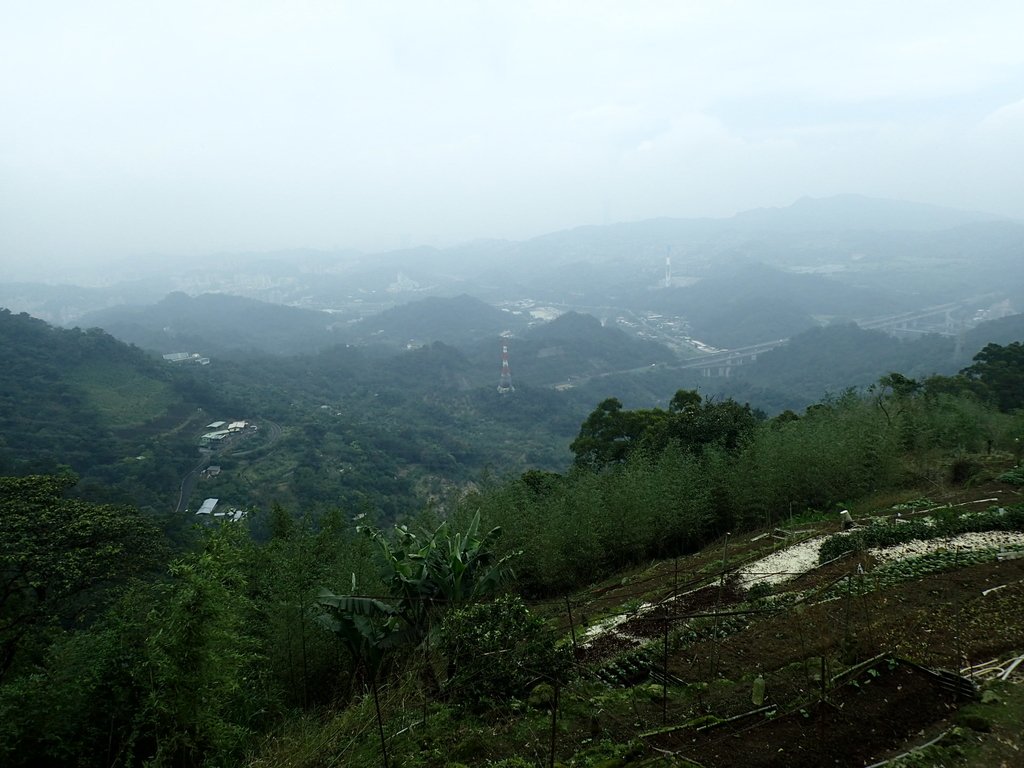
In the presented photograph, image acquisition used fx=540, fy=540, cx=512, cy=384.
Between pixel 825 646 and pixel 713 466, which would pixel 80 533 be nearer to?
pixel 825 646

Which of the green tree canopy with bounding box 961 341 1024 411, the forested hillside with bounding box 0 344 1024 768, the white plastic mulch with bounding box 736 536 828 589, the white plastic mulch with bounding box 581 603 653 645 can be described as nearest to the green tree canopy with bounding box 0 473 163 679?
the forested hillside with bounding box 0 344 1024 768

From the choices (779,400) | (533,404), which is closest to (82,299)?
(533,404)

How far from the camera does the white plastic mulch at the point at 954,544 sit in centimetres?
802

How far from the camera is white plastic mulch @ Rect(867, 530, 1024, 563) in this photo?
26.3ft

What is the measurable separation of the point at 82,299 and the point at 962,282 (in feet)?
836

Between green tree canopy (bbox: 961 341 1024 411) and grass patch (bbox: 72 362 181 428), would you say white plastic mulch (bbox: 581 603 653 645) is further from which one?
grass patch (bbox: 72 362 181 428)

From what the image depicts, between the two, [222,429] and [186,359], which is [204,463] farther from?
[186,359]

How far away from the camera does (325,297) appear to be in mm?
191000

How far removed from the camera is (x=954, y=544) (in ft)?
27.1

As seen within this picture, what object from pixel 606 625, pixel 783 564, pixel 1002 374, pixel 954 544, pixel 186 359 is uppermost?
pixel 186 359

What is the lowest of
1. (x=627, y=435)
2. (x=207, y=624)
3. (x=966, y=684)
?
(x=627, y=435)

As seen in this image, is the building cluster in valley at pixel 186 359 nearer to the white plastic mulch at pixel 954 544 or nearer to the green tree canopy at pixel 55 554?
the green tree canopy at pixel 55 554

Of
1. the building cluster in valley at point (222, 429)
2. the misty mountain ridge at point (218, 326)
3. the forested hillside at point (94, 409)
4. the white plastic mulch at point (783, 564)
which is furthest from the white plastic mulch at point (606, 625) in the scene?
the misty mountain ridge at point (218, 326)

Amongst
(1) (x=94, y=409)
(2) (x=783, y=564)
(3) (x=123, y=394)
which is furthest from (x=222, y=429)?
(2) (x=783, y=564)
